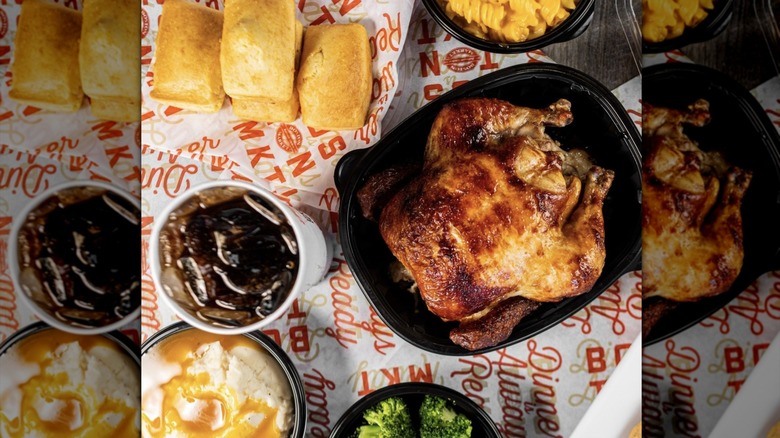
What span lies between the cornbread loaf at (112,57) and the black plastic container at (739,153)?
0.53m

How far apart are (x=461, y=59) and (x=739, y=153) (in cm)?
45

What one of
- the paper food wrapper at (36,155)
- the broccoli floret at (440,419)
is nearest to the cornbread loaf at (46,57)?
the paper food wrapper at (36,155)

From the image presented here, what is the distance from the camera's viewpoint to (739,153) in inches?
20.8

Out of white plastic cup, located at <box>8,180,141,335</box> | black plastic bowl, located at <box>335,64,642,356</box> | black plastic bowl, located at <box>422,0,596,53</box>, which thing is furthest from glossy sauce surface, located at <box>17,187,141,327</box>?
black plastic bowl, located at <box>422,0,596,53</box>

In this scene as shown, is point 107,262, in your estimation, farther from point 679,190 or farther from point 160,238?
point 679,190

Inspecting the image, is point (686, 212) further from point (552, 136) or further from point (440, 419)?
point (440, 419)

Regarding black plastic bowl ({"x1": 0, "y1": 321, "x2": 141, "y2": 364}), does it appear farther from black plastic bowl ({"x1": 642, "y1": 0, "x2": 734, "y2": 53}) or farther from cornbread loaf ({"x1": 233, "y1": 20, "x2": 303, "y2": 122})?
black plastic bowl ({"x1": 642, "y1": 0, "x2": 734, "y2": 53})

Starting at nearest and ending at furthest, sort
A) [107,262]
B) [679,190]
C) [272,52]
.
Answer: [107,262] < [679,190] < [272,52]

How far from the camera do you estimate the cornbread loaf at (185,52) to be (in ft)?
2.64

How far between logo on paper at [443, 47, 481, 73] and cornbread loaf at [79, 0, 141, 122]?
487 mm

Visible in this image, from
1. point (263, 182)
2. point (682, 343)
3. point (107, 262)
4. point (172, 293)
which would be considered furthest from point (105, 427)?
point (682, 343)

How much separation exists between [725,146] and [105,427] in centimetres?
65

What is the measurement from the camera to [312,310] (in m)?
0.90

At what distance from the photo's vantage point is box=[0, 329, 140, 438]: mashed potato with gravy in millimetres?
483
